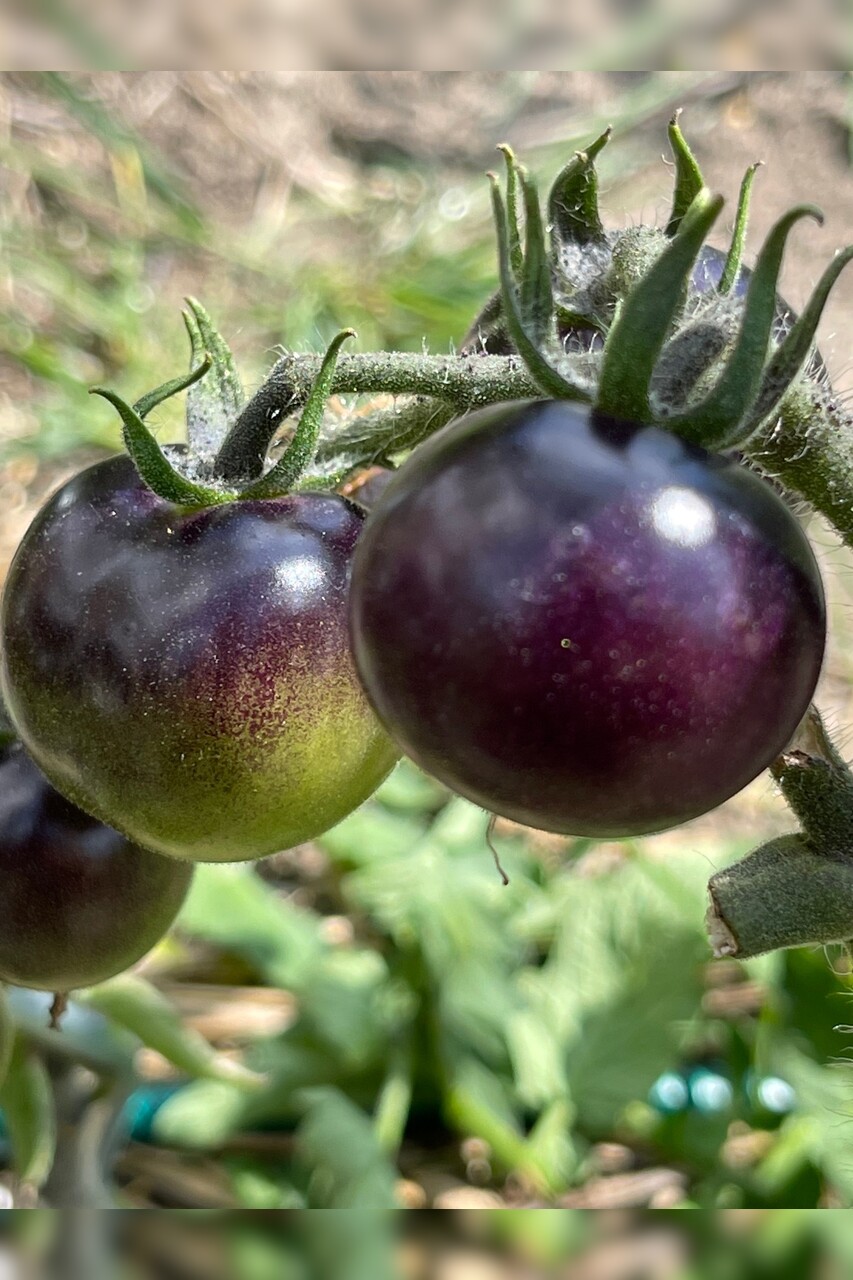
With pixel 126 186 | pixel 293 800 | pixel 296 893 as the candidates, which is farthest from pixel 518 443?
pixel 126 186

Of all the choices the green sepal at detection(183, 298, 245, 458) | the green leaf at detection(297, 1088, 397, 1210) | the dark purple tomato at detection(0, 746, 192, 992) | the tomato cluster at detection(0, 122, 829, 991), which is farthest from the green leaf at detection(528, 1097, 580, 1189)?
the green sepal at detection(183, 298, 245, 458)

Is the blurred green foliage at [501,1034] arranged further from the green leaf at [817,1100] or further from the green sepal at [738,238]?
the green sepal at [738,238]

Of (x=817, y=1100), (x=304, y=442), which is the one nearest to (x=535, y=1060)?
(x=817, y=1100)

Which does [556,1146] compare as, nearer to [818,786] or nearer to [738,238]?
[818,786]

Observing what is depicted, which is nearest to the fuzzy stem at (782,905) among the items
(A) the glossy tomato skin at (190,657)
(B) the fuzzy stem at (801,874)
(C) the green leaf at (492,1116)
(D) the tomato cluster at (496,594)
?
(B) the fuzzy stem at (801,874)

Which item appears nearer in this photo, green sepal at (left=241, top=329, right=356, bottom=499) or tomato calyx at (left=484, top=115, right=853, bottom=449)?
tomato calyx at (left=484, top=115, right=853, bottom=449)

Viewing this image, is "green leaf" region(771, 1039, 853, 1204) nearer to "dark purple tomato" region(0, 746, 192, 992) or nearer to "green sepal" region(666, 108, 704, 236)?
"dark purple tomato" region(0, 746, 192, 992)

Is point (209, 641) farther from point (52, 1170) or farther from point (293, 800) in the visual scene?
point (52, 1170)
